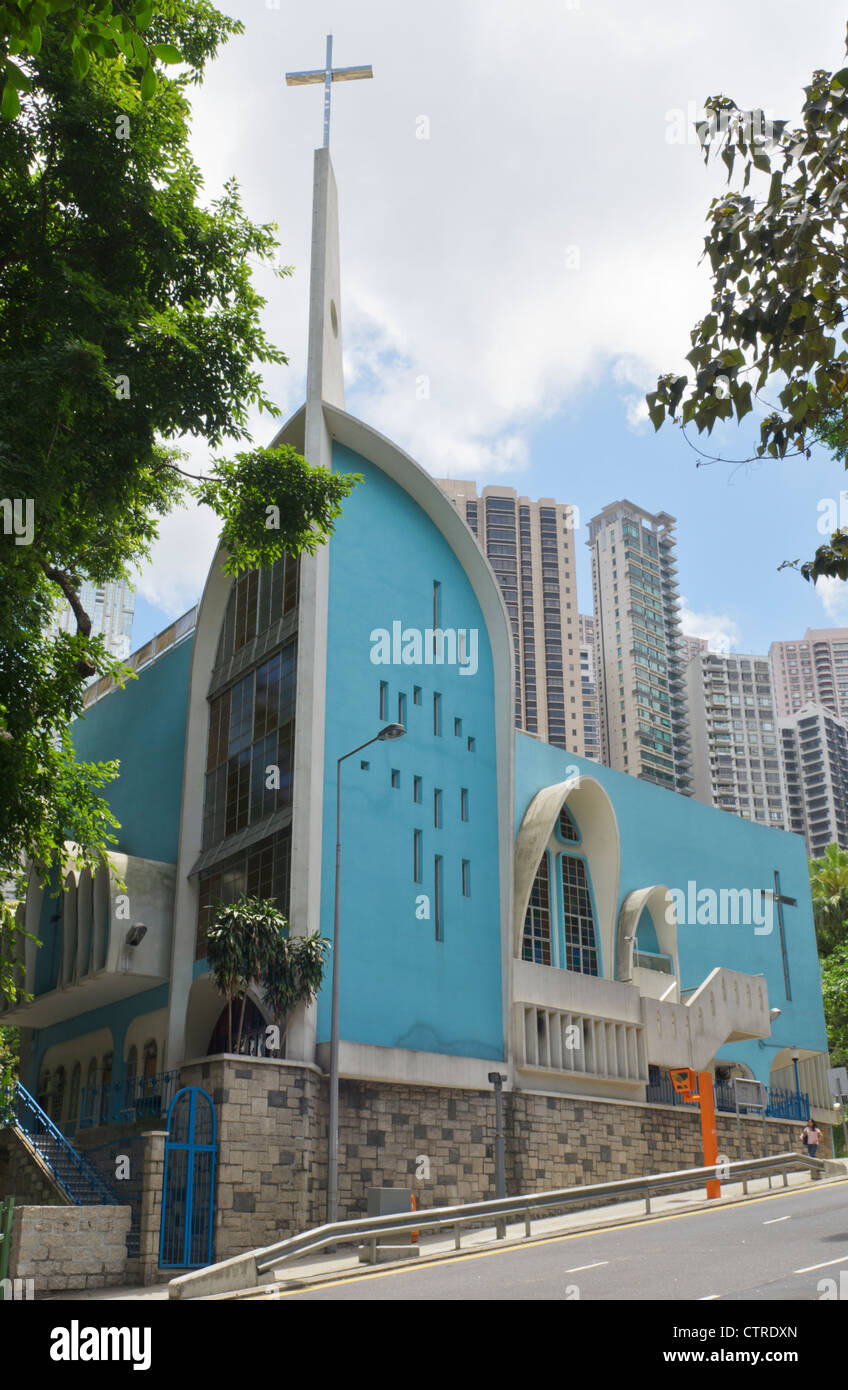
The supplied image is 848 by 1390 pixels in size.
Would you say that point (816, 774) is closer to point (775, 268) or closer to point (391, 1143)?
point (391, 1143)

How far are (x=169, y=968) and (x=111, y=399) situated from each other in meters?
18.3

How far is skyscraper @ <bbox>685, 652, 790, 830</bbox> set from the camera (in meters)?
136

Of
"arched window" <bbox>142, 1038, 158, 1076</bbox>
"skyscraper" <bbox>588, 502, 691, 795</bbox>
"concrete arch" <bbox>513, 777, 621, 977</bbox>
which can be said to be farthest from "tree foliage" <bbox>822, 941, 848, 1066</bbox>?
"skyscraper" <bbox>588, 502, 691, 795</bbox>

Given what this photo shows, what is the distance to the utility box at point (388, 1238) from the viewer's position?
17.4m

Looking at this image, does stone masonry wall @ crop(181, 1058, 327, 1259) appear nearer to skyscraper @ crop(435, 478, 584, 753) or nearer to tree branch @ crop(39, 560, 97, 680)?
tree branch @ crop(39, 560, 97, 680)

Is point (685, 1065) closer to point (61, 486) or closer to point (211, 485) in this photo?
point (211, 485)

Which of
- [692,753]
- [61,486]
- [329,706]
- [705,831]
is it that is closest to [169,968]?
[329,706]

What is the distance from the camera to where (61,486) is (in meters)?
14.9

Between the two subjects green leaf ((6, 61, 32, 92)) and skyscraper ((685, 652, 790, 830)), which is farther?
skyscraper ((685, 652, 790, 830))

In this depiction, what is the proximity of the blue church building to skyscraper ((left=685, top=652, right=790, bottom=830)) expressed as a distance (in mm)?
99827

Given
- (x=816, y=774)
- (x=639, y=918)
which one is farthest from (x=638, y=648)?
(x=639, y=918)

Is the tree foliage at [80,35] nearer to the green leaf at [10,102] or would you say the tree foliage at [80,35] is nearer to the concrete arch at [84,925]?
the green leaf at [10,102]

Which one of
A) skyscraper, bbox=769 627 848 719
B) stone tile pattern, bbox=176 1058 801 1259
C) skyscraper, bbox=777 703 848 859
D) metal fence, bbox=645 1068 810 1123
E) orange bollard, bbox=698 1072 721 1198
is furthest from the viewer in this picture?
skyscraper, bbox=769 627 848 719

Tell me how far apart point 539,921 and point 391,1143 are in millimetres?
9804
